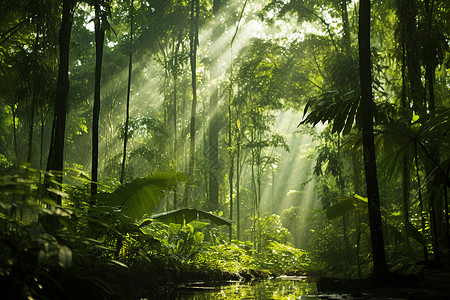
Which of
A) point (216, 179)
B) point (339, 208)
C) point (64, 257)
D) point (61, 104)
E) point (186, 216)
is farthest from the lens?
point (216, 179)

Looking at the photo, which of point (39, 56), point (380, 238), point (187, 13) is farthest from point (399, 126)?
point (187, 13)

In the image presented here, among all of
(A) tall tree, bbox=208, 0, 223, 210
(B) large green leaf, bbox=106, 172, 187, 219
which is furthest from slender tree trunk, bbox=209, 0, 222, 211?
(B) large green leaf, bbox=106, 172, 187, 219

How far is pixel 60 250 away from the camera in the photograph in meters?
2.33

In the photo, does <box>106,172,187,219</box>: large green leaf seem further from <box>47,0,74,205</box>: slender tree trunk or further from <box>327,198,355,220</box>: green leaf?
<box>327,198,355,220</box>: green leaf

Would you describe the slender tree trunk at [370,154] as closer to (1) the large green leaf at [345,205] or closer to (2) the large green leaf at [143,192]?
(1) the large green leaf at [345,205]

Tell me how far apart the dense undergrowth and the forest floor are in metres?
2.27

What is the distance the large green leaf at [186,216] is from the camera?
7.29 m

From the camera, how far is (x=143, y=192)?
6988mm

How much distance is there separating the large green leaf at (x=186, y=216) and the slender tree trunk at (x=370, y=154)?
10.7 feet

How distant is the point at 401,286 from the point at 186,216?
424 cm

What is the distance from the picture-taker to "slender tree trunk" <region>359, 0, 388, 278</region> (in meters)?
4.39

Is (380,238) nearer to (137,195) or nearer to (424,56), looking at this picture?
(424,56)

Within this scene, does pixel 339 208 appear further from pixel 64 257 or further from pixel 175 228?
pixel 64 257

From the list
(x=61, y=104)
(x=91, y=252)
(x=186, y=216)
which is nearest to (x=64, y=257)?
(x=91, y=252)
